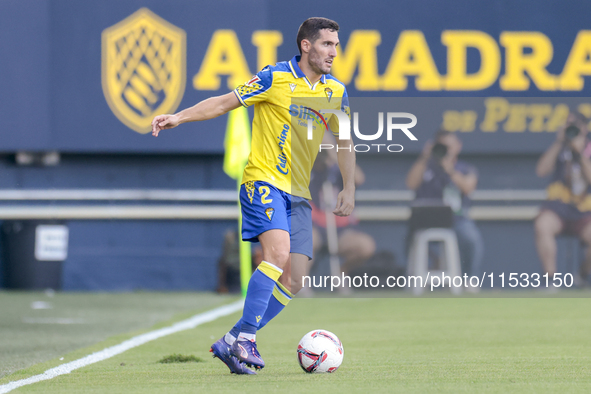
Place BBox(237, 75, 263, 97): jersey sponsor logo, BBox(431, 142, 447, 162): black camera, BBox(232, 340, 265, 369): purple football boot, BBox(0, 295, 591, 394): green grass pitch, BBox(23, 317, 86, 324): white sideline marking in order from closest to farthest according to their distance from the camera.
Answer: BBox(0, 295, 591, 394): green grass pitch → BBox(232, 340, 265, 369): purple football boot → BBox(237, 75, 263, 97): jersey sponsor logo → BBox(23, 317, 86, 324): white sideline marking → BBox(431, 142, 447, 162): black camera

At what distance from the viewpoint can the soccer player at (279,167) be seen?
13.8 feet

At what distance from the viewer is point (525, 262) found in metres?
12.1

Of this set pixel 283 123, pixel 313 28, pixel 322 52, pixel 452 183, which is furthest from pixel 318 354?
pixel 452 183

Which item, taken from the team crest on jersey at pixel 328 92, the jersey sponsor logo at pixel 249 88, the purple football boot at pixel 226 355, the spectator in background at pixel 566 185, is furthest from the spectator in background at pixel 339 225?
the purple football boot at pixel 226 355

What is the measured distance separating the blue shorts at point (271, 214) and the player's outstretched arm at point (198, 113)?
39 cm

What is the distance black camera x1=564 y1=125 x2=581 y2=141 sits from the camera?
12430mm

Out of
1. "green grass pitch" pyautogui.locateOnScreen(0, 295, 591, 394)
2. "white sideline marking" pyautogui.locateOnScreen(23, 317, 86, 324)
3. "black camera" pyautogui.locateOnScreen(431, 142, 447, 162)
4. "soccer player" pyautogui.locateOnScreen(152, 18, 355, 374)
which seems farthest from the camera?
"black camera" pyautogui.locateOnScreen(431, 142, 447, 162)

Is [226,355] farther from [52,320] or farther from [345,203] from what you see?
[52,320]

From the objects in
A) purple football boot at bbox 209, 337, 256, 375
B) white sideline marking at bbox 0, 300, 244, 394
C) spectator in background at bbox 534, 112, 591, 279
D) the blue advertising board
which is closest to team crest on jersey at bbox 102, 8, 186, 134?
the blue advertising board

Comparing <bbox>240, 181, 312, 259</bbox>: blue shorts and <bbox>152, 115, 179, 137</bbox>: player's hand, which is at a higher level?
<bbox>152, 115, 179, 137</bbox>: player's hand

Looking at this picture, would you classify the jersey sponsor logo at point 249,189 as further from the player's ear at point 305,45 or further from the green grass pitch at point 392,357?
the green grass pitch at point 392,357

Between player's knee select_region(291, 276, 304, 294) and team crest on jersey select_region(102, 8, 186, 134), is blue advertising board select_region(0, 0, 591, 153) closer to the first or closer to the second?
team crest on jersey select_region(102, 8, 186, 134)

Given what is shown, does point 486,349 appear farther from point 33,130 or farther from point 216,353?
point 33,130

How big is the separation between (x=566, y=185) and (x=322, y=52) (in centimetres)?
875
